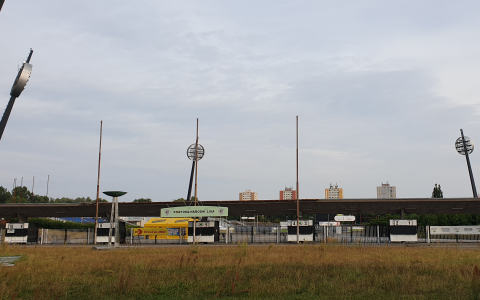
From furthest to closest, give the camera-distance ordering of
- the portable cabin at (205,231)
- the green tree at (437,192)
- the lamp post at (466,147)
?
the green tree at (437,192) < the lamp post at (466,147) < the portable cabin at (205,231)

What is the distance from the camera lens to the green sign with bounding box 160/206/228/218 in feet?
144

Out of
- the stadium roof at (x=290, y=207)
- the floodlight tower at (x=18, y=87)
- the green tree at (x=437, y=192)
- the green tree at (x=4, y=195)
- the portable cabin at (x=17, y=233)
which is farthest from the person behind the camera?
the green tree at (x=4, y=195)

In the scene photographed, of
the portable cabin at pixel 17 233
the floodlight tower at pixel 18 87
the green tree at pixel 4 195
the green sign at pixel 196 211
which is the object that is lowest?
the portable cabin at pixel 17 233

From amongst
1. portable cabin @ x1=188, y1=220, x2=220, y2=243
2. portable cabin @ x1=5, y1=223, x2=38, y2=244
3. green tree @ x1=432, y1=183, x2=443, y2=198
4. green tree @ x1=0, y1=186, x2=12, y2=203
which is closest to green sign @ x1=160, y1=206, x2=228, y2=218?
portable cabin @ x1=188, y1=220, x2=220, y2=243

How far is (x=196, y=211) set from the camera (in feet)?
145

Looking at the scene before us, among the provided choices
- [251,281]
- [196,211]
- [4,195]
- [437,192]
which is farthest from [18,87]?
[4,195]

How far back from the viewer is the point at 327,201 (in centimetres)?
Answer: 4806

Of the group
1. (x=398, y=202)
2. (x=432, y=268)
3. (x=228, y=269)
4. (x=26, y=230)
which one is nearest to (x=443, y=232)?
(x=398, y=202)

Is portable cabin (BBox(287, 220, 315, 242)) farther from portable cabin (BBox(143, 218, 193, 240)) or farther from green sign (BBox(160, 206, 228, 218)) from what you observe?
portable cabin (BBox(143, 218, 193, 240))

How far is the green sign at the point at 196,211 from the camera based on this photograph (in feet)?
144

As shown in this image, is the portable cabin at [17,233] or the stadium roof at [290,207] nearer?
the stadium roof at [290,207]

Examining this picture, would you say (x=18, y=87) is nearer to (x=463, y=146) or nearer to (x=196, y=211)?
(x=196, y=211)

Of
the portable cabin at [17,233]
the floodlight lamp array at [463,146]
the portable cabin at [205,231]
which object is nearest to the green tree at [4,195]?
the portable cabin at [17,233]

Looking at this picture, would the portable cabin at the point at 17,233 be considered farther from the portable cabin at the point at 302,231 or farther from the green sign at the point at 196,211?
the portable cabin at the point at 302,231
